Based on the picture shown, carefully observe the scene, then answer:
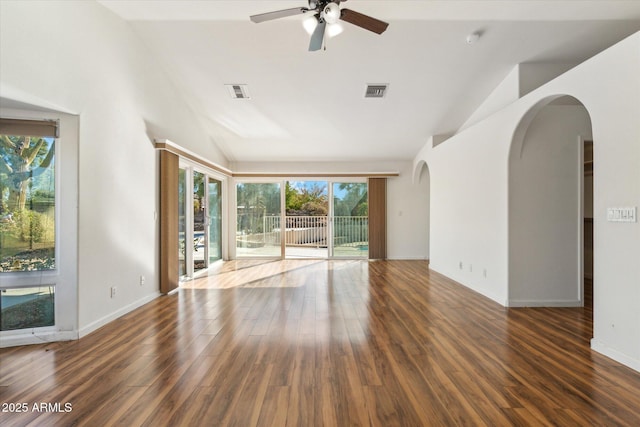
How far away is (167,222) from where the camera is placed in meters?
4.59

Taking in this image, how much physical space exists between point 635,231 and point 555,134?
192 cm

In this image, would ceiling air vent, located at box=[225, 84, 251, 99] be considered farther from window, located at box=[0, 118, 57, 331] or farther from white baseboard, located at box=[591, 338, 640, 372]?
white baseboard, located at box=[591, 338, 640, 372]

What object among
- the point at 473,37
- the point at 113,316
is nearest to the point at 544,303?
the point at 473,37

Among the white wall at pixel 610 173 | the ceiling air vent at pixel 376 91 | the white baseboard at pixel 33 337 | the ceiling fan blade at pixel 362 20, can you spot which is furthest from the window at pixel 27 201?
the white wall at pixel 610 173

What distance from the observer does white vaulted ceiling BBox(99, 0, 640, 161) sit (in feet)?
11.3

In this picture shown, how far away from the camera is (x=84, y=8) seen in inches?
120

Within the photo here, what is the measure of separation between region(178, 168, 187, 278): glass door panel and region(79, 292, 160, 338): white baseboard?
99cm

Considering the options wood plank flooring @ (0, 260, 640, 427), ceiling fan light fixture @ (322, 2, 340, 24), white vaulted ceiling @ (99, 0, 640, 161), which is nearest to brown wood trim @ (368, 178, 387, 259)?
white vaulted ceiling @ (99, 0, 640, 161)

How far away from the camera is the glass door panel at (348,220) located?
318 inches

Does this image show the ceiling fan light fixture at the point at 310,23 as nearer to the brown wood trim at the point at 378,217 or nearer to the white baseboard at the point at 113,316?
the white baseboard at the point at 113,316

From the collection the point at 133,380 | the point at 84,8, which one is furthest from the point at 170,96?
the point at 133,380

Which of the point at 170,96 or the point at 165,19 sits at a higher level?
the point at 165,19

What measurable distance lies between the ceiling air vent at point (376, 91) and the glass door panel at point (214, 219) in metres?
3.73

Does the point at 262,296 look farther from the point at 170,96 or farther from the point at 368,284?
the point at 170,96
